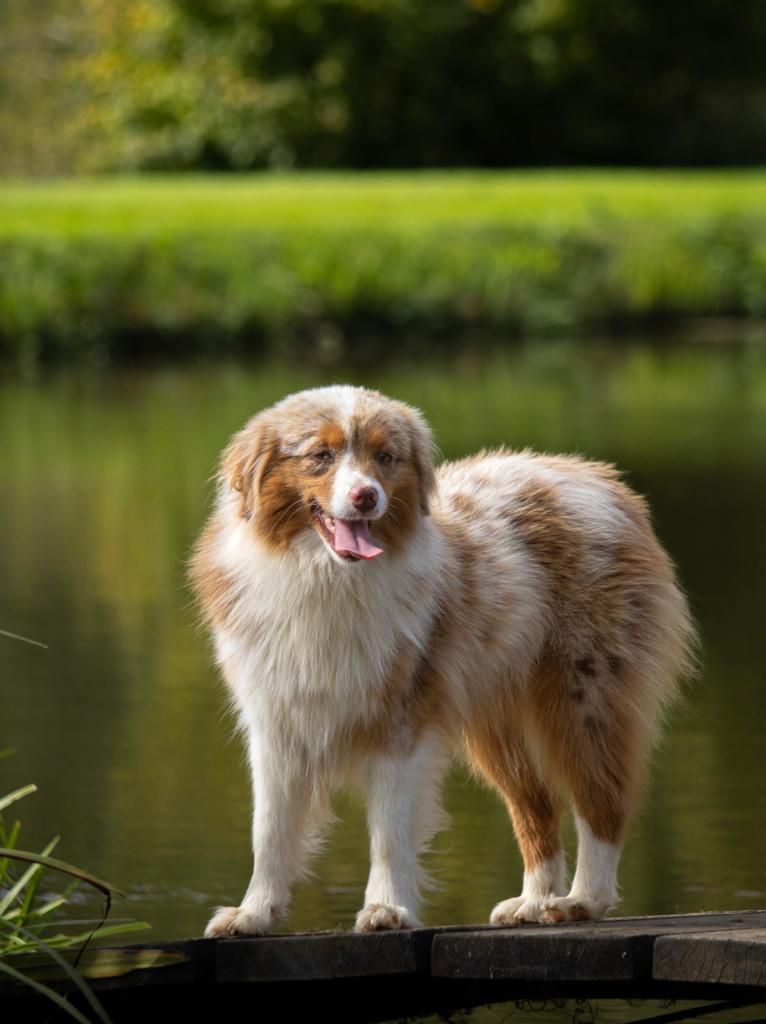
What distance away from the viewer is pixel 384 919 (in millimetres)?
4992

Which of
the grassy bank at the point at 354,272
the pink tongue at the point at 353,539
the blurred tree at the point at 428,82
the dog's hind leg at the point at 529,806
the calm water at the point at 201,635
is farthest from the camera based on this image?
the blurred tree at the point at 428,82

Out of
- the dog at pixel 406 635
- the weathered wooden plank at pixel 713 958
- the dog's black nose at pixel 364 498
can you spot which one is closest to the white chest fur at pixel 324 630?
the dog at pixel 406 635

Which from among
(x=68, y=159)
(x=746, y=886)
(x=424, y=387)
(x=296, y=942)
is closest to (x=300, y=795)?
(x=296, y=942)

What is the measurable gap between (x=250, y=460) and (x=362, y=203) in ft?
79.8

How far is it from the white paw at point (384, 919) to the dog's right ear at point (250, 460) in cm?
93

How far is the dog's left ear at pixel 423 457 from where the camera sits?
5.02 meters

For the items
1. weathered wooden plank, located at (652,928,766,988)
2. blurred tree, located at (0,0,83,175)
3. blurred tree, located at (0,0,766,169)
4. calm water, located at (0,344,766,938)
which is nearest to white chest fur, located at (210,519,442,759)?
weathered wooden plank, located at (652,928,766,988)

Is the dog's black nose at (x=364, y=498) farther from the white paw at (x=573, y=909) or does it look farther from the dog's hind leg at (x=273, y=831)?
the white paw at (x=573, y=909)

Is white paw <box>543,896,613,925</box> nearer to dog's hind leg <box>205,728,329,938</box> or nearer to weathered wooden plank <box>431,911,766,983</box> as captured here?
weathered wooden plank <box>431,911,766,983</box>

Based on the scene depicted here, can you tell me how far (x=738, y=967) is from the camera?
465 cm

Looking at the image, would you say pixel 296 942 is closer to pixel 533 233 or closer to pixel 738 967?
pixel 738 967

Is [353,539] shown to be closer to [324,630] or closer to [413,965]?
[324,630]

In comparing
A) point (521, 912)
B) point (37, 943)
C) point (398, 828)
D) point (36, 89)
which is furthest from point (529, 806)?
point (36, 89)

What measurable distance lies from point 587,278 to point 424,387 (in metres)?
6.25
